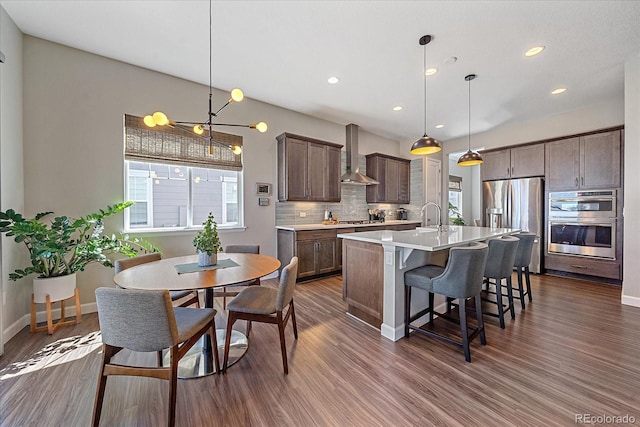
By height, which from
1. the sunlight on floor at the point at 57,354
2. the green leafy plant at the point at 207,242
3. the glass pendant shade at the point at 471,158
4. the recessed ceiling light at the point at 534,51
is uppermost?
the recessed ceiling light at the point at 534,51

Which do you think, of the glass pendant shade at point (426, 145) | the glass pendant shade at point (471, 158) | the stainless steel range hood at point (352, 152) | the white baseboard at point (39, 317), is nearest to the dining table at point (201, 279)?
the white baseboard at point (39, 317)

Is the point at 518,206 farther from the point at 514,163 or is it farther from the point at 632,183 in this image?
the point at 632,183

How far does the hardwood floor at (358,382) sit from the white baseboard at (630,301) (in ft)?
2.43

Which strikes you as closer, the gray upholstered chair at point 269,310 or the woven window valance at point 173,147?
the gray upholstered chair at point 269,310

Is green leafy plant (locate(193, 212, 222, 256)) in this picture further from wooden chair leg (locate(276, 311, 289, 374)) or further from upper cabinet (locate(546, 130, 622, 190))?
upper cabinet (locate(546, 130, 622, 190))

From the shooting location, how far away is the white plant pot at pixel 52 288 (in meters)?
2.38

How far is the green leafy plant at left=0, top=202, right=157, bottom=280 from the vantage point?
85.7 inches

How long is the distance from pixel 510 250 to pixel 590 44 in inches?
92.8

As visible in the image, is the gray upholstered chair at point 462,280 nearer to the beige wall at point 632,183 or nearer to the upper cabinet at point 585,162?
the beige wall at point 632,183

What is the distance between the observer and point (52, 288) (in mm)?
2420

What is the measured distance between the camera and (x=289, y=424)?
4.67 ft

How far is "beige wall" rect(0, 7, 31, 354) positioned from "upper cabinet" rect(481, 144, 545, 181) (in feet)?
22.8

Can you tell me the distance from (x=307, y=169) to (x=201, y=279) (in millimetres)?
3101

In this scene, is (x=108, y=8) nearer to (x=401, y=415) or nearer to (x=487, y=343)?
(x=401, y=415)
